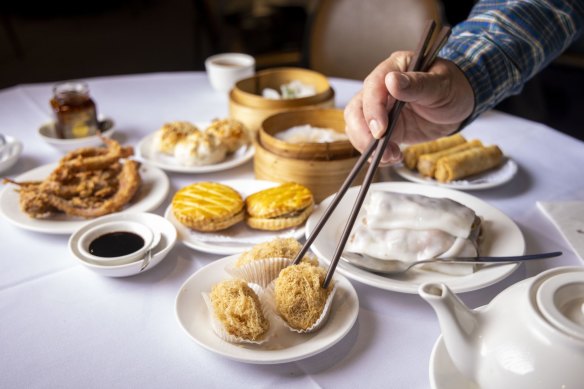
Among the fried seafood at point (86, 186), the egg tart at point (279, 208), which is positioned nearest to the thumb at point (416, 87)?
the egg tart at point (279, 208)

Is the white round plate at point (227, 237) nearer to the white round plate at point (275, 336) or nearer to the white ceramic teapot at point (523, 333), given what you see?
the white round plate at point (275, 336)

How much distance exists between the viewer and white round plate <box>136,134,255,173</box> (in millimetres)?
1773

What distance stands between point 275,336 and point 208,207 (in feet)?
1.58

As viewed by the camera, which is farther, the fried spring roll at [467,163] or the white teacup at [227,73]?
the white teacup at [227,73]

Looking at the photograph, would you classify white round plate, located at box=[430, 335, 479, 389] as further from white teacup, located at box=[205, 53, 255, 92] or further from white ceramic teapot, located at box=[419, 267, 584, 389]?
white teacup, located at box=[205, 53, 255, 92]

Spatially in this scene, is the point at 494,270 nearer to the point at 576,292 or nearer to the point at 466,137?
the point at 576,292

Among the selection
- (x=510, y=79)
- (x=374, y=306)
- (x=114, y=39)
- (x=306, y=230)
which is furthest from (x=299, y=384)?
(x=114, y=39)

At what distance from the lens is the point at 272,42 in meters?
6.39

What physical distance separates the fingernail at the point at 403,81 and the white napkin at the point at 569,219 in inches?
24.5

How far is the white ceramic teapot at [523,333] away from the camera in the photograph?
0.72m

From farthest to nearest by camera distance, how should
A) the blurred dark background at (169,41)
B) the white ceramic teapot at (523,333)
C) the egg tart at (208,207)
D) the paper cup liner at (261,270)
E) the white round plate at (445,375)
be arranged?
1. the blurred dark background at (169,41)
2. the egg tart at (208,207)
3. the paper cup liner at (261,270)
4. the white round plate at (445,375)
5. the white ceramic teapot at (523,333)

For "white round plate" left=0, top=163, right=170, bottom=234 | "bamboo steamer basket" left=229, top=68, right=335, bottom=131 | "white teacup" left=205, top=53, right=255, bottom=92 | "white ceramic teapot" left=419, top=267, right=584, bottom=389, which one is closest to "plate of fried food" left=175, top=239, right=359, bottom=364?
"white ceramic teapot" left=419, top=267, right=584, bottom=389

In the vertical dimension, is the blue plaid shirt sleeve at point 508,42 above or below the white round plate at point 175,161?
above

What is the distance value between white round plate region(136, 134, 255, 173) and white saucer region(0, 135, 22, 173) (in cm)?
42
